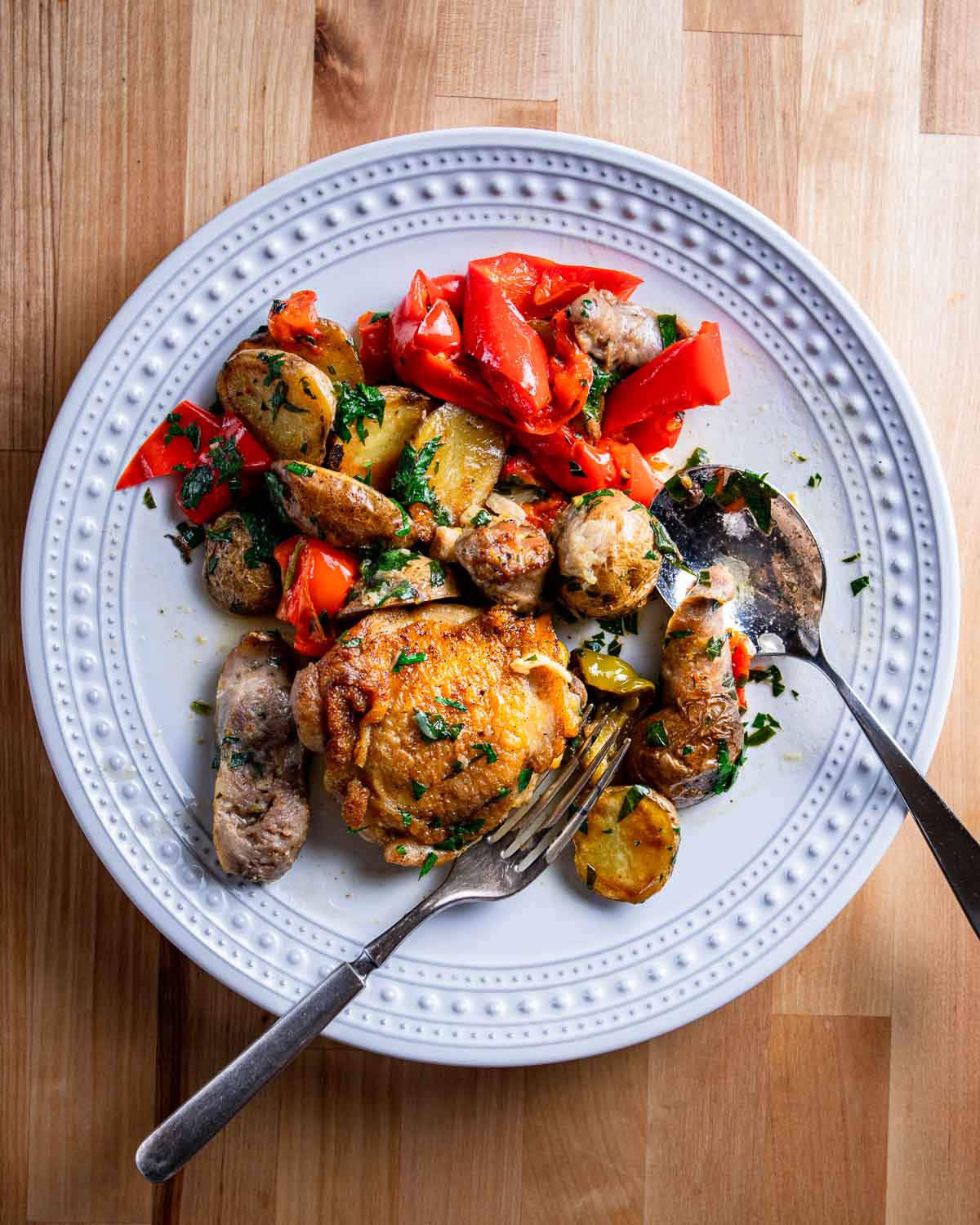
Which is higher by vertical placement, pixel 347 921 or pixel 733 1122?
pixel 347 921

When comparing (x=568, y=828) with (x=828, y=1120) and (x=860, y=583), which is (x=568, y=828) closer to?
(x=860, y=583)

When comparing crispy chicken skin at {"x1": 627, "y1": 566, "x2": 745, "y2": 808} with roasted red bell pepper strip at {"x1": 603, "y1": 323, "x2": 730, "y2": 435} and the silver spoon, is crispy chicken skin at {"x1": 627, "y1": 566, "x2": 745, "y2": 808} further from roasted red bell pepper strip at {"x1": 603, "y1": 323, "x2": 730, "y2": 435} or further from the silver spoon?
roasted red bell pepper strip at {"x1": 603, "y1": 323, "x2": 730, "y2": 435}

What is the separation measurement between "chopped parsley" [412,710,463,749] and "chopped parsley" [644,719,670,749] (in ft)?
1.65

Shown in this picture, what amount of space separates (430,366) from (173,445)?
0.75m

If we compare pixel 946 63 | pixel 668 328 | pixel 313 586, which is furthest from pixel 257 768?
pixel 946 63

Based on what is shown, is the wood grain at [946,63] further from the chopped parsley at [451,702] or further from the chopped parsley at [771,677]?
the chopped parsley at [451,702]

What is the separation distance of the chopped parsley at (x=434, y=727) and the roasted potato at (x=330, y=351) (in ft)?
3.07

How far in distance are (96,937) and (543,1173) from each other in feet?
5.18

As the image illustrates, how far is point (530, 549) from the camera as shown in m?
2.34

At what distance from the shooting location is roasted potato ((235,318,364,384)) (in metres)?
2.49

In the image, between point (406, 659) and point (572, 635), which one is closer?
point (406, 659)

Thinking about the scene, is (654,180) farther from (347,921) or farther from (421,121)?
(347,921)

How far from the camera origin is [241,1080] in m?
2.24

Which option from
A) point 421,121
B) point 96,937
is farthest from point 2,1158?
point 421,121
